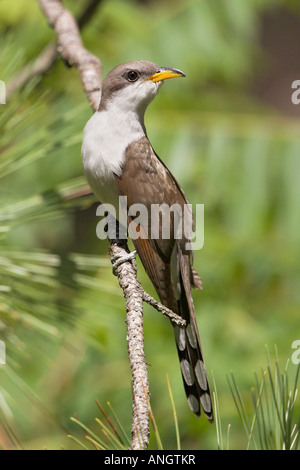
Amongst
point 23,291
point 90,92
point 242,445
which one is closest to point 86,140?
→ point 90,92

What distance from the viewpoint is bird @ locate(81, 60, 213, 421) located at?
8.54ft

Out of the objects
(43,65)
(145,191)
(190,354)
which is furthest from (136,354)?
(43,65)

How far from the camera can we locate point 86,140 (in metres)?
2.76

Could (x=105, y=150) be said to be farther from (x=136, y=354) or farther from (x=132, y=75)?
(x=136, y=354)

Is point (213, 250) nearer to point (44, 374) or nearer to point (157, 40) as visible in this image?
point (44, 374)

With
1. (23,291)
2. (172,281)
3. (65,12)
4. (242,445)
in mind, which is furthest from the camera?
(242,445)

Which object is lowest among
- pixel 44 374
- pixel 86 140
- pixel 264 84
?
pixel 44 374

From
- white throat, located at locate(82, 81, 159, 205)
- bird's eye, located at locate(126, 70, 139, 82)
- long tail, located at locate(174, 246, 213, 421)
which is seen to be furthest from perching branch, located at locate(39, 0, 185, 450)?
long tail, located at locate(174, 246, 213, 421)

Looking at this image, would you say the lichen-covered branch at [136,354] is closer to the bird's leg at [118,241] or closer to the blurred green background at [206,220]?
the bird's leg at [118,241]

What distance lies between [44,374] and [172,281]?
1.94m

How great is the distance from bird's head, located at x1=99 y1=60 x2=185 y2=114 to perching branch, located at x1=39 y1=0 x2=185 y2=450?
0.12 meters

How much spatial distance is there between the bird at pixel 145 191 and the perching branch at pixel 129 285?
12 centimetres

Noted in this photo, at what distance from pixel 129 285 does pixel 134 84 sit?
129 cm

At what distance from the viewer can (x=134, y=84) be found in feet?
9.84
